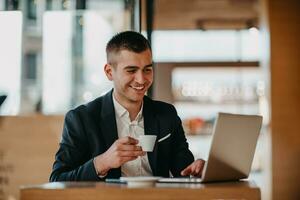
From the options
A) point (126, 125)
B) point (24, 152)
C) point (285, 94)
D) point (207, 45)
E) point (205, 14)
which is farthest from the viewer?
point (207, 45)

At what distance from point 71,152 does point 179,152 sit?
0.52 meters

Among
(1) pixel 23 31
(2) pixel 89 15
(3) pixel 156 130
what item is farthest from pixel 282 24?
(3) pixel 156 130

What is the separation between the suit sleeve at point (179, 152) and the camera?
2.63 metres

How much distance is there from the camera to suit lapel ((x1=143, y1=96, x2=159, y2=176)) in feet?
8.19

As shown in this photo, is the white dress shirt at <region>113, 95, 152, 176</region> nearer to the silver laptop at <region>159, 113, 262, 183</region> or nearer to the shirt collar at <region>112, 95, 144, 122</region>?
the shirt collar at <region>112, 95, 144, 122</region>

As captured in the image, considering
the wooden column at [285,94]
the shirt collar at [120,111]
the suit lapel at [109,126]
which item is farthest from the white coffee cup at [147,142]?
the wooden column at [285,94]

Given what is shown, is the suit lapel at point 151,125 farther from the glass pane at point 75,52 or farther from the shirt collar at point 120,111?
the glass pane at point 75,52

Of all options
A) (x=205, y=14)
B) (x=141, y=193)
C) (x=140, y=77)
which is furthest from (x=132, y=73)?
(x=205, y=14)

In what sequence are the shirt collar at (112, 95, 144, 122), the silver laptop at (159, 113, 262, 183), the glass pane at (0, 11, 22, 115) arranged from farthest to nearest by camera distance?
the glass pane at (0, 11, 22, 115)
the shirt collar at (112, 95, 144, 122)
the silver laptop at (159, 113, 262, 183)

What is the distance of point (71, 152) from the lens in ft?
7.86

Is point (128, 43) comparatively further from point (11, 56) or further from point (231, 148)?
point (11, 56)

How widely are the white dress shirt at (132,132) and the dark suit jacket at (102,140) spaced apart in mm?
34

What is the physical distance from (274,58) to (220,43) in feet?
7.61

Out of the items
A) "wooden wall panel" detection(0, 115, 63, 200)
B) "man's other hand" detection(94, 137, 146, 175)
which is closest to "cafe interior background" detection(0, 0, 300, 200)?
"wooden wall panel" detection(0, 115, 63, 200)
